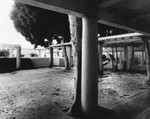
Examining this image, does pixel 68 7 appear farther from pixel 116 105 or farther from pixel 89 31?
pixel 116 105

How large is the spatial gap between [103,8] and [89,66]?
5.53 ft

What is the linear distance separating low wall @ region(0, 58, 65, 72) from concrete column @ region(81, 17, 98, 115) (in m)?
14.4

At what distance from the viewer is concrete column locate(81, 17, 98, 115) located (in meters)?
3.33

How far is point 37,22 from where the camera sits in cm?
1177

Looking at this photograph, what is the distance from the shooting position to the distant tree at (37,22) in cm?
Answer: 1118

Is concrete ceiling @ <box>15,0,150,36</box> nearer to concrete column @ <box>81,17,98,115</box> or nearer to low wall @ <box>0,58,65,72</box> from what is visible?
concrete column @ <box>81,17,98,115</box>

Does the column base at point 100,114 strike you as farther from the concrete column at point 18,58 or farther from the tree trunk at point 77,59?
the concrete column at point 18,58

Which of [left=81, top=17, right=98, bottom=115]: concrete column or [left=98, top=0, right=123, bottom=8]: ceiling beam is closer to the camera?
[left=98, top=0, right=123, bottom=8]: ceiling beam

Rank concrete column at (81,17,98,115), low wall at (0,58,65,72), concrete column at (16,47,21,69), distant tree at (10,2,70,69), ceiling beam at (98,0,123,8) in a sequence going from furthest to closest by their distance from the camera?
1. concrete column at (16,47,21,69)
2. low wall at (0,58,65,72)
3. distant tree at (10,2,70,69)
4. concrete column at (81,17,98,115)
5. ceiling beam at (98,0,123,8)

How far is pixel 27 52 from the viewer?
29.1 meters

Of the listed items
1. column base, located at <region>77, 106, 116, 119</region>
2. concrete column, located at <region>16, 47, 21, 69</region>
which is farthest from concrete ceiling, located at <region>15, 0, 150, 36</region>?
concrete column, located at <region>16, 47, 21, 69</region>

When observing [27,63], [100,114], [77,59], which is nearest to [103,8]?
[77,59]

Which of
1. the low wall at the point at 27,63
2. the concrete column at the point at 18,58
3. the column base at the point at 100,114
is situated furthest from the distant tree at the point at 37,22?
the column base at the point at 100,114

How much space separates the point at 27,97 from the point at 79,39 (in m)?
3.49
